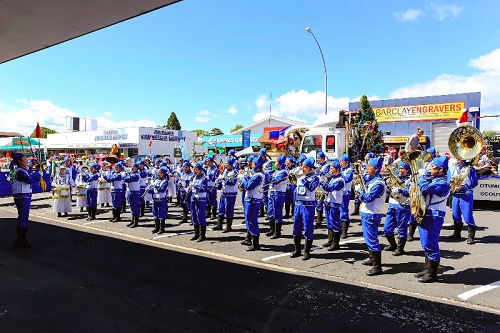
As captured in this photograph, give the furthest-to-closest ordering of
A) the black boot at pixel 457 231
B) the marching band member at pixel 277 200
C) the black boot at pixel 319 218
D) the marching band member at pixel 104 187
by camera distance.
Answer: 1. the marching band member at pixel 104 187
2. the black boot at pixel 319 218
3. the marching band member at pixel 277 200
4. the black boot at pixel 457 231

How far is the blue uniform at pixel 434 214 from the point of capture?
221 inches

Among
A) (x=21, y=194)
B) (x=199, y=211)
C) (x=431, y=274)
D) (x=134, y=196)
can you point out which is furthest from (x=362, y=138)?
(x=21, y=194)

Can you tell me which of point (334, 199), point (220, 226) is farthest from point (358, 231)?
point (220, 226)

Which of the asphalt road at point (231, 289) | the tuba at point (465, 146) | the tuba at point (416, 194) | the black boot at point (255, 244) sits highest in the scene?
the tuba at point (465, 146)

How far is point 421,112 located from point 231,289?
37.3m

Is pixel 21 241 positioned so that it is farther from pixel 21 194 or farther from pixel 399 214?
pixel 399 214

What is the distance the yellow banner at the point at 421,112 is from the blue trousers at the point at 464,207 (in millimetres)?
30388

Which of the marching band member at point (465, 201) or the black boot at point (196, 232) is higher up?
the marching band member at point (465, 201)

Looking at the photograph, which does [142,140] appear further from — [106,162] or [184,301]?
[184,301]

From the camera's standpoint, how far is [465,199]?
26.6ft

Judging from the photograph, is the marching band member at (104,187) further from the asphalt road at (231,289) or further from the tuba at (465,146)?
the tuba at (465,146)

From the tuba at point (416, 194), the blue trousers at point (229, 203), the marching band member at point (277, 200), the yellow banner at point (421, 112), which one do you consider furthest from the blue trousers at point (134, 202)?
the yellow banner at point (421, 112)

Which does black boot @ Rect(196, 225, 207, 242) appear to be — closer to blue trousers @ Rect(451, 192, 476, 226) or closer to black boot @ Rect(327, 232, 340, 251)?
black boot @ Rect(327, 232, 340, 251)

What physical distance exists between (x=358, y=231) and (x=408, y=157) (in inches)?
154
